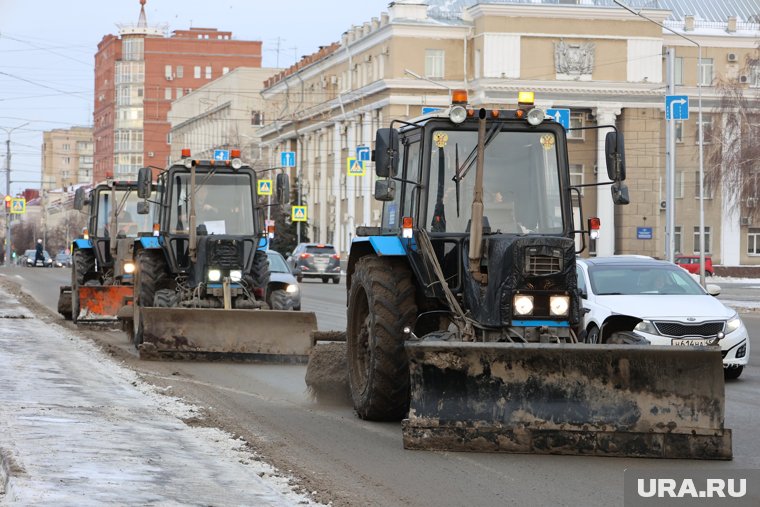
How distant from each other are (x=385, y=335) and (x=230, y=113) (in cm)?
10510

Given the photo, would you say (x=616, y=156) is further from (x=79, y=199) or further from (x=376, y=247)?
(x=79, y=199)

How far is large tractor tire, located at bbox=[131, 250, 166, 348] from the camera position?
65.1 ft

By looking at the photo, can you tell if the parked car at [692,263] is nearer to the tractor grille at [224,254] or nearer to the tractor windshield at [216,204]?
the tractor windshield at [216,204]

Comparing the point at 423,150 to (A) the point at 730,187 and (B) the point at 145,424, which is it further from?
(A) the point at 730,187

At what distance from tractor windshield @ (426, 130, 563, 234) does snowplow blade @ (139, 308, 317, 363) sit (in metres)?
6.71

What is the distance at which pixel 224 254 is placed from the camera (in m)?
19.4

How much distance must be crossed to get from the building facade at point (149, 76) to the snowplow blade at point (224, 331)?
473 ft

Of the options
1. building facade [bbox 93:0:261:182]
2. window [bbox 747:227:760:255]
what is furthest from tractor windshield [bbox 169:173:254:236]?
building facade [bbox 93:0:261:182]

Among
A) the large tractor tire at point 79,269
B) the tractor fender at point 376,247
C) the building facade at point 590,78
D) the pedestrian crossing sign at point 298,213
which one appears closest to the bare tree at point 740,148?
the building facade at point 590,78

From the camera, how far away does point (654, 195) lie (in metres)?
78.2

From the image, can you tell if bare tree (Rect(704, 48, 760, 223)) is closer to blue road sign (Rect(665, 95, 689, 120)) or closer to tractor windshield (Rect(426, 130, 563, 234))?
blue road sign (Rect(665, 95, 689, 120))

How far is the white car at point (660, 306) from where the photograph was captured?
15500 mm

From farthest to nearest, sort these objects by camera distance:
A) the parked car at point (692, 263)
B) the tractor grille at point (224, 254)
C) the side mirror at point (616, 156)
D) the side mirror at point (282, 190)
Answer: the parked car at point (692, 263) < the side mirror at point (282, 190) < the tractor grille at point (224, 254) < the side mirror at point (616, 156)

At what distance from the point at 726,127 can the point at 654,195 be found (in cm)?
2162
